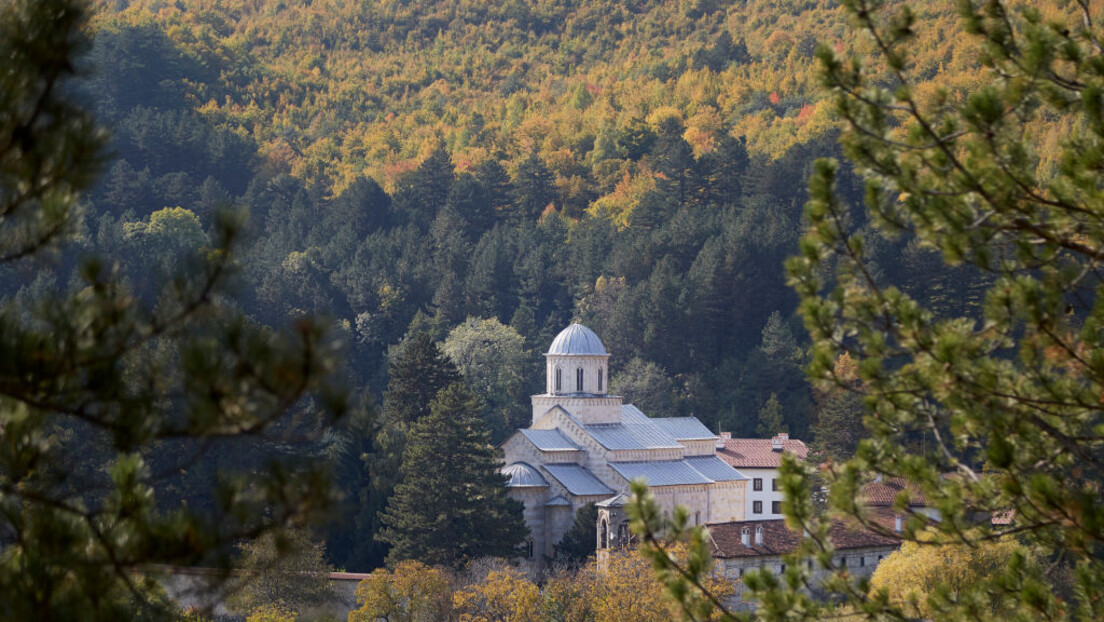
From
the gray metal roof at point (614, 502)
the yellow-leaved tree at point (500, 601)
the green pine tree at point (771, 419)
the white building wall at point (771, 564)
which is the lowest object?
the yellow-leaved tree at point (500, 601)

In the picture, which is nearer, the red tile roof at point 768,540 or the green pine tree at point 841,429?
the red tile roof at point 768,540

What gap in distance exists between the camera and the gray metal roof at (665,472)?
1823 inches

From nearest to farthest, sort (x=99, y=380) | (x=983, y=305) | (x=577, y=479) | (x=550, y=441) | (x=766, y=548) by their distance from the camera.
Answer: (x=99, y=380)
(x=983, y=305)
(x=766, y=548)
(x=577, y=479)
(x=550, y=441)

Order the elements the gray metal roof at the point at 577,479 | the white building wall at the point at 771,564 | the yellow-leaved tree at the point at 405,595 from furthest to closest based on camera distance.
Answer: the gray metal roof at the point at 577,479
the white building wall at the point at 771,564
the yellow-leaved tree at the point at 405,595

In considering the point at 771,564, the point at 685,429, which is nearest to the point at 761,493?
the point at 685,429

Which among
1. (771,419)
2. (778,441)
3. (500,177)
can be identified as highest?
(500,177)

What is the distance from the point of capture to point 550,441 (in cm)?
4697

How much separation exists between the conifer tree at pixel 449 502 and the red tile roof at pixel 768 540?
5527mm

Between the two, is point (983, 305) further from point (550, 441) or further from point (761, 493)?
point (761, 493)

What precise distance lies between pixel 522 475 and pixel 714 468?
766cm

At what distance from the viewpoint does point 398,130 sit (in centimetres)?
9831

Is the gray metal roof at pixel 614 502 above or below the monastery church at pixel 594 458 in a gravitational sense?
below

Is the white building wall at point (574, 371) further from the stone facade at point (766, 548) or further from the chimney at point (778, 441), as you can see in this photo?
the stone facade at point (766, 548)

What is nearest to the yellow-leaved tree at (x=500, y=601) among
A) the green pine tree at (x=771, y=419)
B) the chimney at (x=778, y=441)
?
the chimney at (x=778, y=441)
